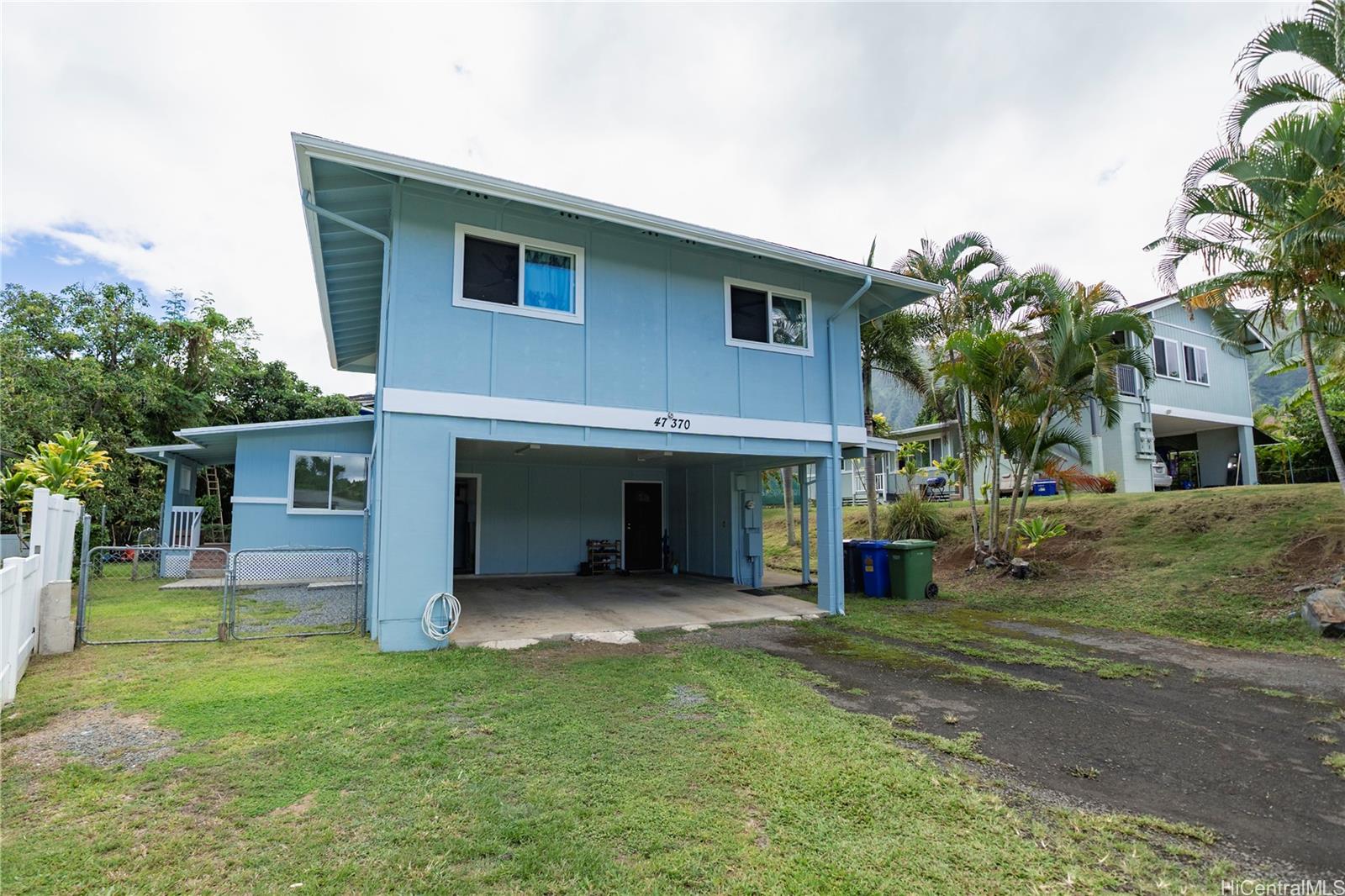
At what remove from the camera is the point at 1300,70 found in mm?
7879

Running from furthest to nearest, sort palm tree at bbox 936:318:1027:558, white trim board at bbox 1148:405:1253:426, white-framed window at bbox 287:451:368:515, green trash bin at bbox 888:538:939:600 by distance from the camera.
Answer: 1. white trim board at bbox 1148:405:1253:426
2. white-framed window at bbox 287:451:368:515
3. palm tree at bbox 936:318:1027:558
4. green trash bin at bbox 888:538:939:600

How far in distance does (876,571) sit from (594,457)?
5795 millimetres

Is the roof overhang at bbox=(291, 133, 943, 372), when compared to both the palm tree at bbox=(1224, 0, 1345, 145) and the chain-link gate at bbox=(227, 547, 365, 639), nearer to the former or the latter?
the chain-link gate at bbox=(227, 547, 365, 639)

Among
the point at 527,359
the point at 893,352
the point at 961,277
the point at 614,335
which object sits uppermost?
the point at 961,277

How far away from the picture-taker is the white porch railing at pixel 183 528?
1365cm

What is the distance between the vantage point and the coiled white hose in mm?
6562

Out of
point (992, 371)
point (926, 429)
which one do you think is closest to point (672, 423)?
point (992, 371)

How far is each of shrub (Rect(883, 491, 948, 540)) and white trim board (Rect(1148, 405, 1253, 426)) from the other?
893cm

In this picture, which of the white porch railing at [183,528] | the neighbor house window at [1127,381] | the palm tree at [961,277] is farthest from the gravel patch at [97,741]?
the neighbor house window at [1127,381]

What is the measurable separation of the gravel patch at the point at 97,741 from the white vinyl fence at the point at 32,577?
0.77m

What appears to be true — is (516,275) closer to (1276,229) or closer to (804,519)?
(804,519)

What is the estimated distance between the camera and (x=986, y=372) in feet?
36.6

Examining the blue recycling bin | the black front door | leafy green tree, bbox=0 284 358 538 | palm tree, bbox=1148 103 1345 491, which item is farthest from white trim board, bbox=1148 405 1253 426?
leafy green tree, bbox=0 284 358 538

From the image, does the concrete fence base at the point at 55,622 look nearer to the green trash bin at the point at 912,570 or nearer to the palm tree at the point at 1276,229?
the green trash bin at the point at 912,570
